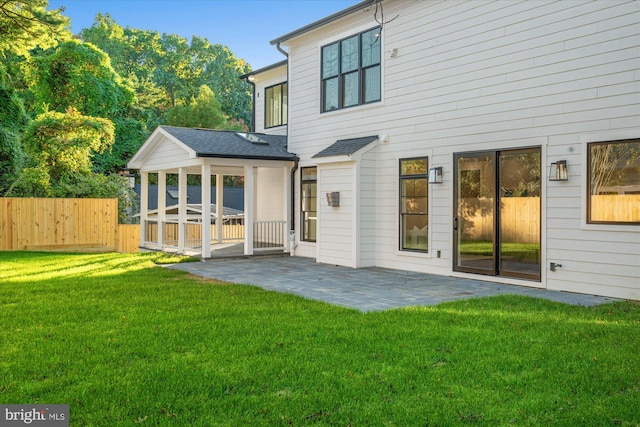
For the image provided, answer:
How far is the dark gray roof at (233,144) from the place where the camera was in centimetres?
1263

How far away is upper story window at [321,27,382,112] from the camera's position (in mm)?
11688

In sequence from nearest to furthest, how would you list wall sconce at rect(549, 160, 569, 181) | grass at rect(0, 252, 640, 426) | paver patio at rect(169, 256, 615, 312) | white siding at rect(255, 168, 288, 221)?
grass at rect(0, 252, 640, 426)
paver patio at rect(169, 256, 615, 312)
wall sconce at rect(549, 160, 569, 181)
white siding at rect(255, 168, 288, 221)

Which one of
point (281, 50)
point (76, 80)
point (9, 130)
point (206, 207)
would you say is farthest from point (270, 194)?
point (76, 80)

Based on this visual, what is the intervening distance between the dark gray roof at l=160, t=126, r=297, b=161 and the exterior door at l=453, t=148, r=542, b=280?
508 cm

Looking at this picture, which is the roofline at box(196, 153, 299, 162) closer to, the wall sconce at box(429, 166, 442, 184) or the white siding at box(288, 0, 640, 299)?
the white siding at box(288, 0, 640, 299)

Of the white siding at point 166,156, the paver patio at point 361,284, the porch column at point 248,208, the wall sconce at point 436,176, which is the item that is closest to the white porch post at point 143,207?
the white siding at point 166,156

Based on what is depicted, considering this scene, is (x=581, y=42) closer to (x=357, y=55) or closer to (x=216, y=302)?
(x=357, y=55)

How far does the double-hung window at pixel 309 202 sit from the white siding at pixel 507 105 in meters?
1.19

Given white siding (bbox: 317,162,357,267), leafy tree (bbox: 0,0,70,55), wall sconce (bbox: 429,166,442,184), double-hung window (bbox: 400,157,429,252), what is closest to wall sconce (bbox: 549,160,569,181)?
wall sconce (bbox: 429,166,442,184)

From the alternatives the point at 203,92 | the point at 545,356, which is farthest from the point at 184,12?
the point at 545,356

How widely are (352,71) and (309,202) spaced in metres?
3.26

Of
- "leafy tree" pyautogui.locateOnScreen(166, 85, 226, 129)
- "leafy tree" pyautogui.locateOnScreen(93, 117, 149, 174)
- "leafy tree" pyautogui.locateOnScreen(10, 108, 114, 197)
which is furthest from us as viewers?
"leafy tree" pyautogui.locateOnScreen(166, 85, 226, 129)

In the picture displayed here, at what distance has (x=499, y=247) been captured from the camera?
921 cm

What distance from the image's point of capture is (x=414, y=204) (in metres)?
10.8
